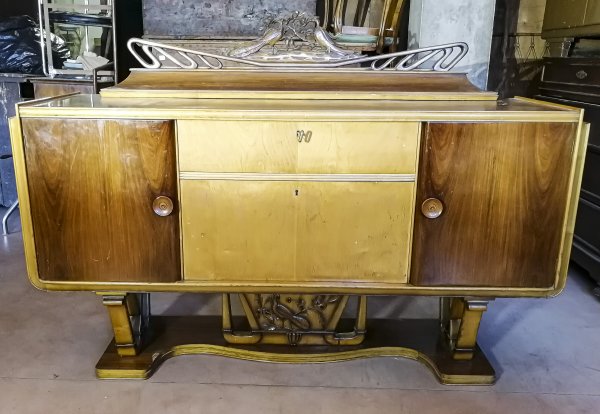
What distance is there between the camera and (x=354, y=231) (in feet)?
4.86

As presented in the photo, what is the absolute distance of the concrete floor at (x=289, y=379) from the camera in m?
1.58

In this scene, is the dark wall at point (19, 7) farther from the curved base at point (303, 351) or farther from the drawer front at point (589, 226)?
the drawer front at point (589, 226)

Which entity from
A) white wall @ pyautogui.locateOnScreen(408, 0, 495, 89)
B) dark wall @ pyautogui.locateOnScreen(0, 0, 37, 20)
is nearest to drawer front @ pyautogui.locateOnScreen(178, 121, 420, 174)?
white wall @ pyautogui.locateOnScreen(408, 0, 495, 89)

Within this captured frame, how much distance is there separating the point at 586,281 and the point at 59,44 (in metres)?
3.15

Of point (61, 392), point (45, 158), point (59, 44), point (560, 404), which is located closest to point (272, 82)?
point (45, 158)

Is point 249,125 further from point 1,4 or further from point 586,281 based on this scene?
point 1,4

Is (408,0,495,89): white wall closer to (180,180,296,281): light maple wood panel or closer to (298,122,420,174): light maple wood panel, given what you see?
(298,122,420,174): light maple wood panel

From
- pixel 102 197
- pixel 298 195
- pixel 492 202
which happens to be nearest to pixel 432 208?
pixel 492 202

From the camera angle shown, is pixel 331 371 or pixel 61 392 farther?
pixel 331 371

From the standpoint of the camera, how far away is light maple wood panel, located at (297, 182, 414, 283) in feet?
4.75

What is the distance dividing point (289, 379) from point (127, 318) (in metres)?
0.51

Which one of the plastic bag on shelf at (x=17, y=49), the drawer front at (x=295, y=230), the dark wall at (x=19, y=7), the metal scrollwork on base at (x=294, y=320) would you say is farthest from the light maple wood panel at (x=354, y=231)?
the dark wall at (x=19, y=7)

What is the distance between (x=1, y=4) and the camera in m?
4.11

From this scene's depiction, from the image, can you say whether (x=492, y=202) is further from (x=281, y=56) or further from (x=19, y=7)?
(x=19, y=7)
